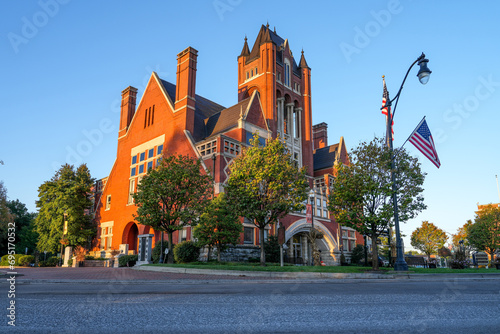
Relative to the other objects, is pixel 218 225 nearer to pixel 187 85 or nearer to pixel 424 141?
pixel 424 141

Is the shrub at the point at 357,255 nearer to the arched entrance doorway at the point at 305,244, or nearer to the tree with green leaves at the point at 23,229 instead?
the arched entrance doorway at the point at 305,244

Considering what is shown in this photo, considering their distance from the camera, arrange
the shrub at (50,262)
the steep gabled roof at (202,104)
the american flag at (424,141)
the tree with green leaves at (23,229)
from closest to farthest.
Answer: the american flag at (424,141)
the shrub at (50,262)
the steep gabled roof at (202,104)
the tree with green leaves at (23,229)

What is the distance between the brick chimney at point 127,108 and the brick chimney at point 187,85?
12.3 meters

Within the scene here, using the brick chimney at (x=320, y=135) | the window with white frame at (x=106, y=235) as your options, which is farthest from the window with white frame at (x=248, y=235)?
the brick chimney at (x=320, y=135)

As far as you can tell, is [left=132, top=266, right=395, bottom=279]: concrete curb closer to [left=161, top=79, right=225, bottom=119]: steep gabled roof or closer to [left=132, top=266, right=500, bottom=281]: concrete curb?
[left=132, top=266, right=500, bottom=281]: concrete curb

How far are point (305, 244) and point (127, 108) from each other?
30.0 m

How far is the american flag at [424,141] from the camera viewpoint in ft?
66.0

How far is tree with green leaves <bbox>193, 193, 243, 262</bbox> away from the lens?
25984mm

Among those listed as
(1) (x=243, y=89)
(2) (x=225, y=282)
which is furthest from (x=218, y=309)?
(1) (x=243, y=89)

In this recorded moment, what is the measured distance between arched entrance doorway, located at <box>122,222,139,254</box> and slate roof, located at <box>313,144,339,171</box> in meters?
25.5

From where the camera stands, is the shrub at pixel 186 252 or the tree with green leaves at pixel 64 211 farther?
the tree with green leaves at pixel 64 211

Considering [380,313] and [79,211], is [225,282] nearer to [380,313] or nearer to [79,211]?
[380,313]

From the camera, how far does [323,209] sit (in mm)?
46125

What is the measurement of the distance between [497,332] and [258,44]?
149 feet
